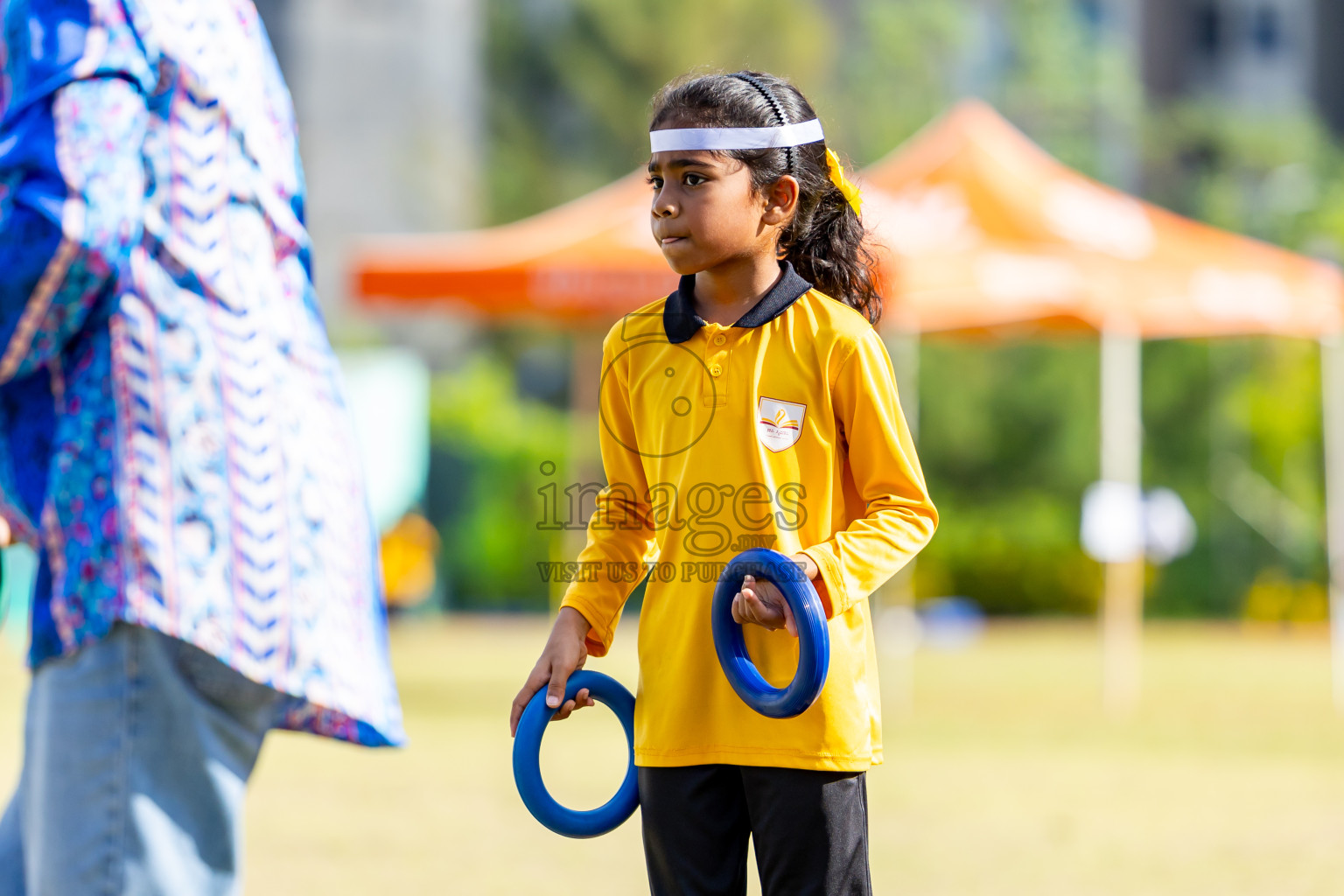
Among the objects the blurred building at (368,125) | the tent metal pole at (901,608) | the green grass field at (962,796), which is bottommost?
the green grass field at (962,796)

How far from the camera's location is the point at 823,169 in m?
2.49

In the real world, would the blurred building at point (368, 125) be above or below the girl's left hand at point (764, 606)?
above

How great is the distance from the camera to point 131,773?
2.28 metres

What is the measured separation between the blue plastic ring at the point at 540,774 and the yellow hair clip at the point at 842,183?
0.80 meters

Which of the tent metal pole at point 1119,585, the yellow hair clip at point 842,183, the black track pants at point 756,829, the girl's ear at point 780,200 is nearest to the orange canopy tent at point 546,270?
the tent metal pole at point 1119,585

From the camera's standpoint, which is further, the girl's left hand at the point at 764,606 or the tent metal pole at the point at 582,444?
the tent metal pole at the point at 582,444

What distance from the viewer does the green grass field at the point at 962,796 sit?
4926mm

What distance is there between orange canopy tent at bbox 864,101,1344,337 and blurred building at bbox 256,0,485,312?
1563cm

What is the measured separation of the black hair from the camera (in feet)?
7.73

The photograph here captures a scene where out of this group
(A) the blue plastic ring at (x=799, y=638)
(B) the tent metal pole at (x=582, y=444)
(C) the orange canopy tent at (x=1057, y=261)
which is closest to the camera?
(A) the blue plastic ring at (x=799, y=638)

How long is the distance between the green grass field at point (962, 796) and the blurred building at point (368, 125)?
14.9 metres

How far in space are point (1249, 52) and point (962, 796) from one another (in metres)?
24.1

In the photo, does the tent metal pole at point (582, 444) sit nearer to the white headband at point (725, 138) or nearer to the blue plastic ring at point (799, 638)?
the white headband at point (725, 138)

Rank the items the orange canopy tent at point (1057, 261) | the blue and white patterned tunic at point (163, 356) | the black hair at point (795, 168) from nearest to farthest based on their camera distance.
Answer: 1. the blue and white patterned tunic at point (163, 356)
2. the black hair at point (795, 168)
3. the orange canopy tent at point (1057, 261)
